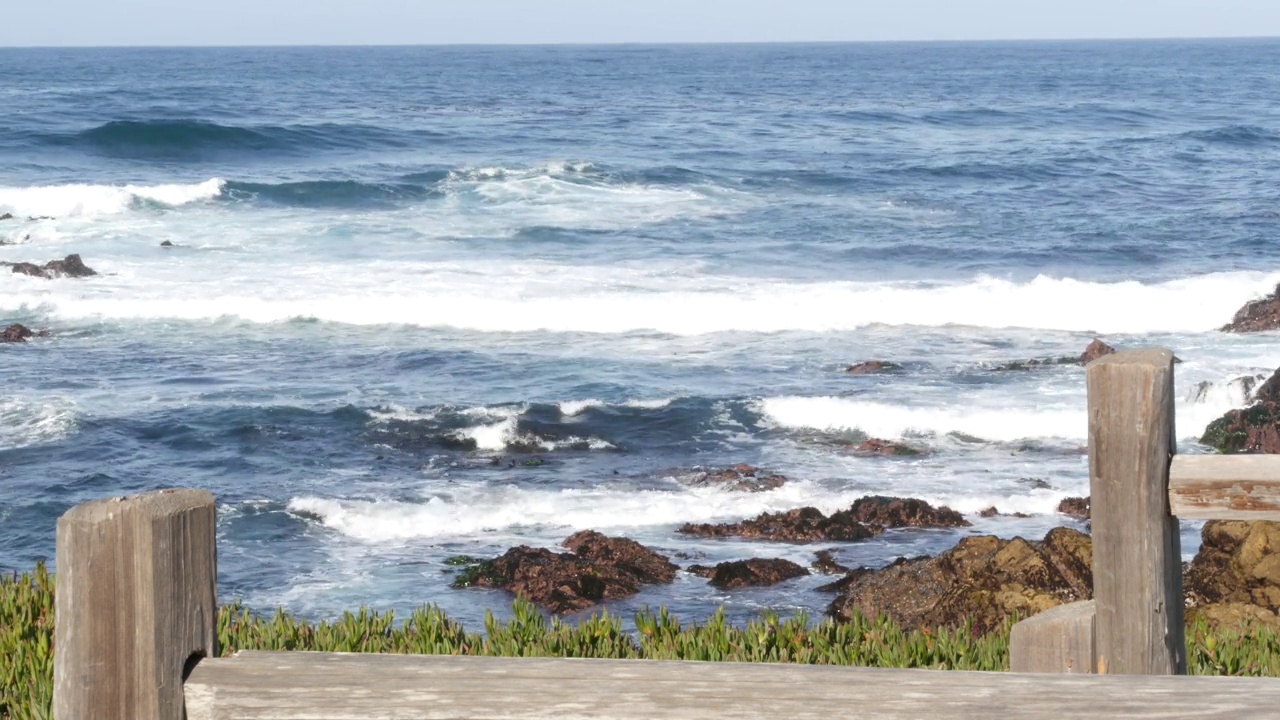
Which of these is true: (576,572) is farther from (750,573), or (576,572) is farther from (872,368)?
(872,368)

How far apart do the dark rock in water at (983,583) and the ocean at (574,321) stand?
151 centimetres

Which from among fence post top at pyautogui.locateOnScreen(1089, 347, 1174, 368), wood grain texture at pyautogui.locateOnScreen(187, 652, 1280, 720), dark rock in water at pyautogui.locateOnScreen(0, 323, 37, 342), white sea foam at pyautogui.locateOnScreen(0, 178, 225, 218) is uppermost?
white sea foam at pyautogui.locateOnScreen(0, 178, 225, 218)

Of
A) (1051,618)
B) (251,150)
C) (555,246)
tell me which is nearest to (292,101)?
(251,150)

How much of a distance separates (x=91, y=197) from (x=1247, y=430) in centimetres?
2642

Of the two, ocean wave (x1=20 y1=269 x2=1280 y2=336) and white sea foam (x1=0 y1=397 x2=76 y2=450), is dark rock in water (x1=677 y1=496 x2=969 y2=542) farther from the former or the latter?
ocean wave (x1=20 y1=269 x2=1280 y2=336)

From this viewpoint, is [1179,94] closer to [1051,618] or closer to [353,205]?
[353,205]

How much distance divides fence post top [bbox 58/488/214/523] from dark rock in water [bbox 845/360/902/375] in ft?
49.5

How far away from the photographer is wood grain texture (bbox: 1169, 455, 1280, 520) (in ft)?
9.71

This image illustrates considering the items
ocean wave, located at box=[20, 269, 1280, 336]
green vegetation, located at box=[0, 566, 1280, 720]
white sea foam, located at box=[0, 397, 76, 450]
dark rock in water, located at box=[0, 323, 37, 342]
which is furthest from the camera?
ocean wave, located at box=[20, 269, 1280, 336]

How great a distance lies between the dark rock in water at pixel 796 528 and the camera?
10.7 meters

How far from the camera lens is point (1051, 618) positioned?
3271 mm

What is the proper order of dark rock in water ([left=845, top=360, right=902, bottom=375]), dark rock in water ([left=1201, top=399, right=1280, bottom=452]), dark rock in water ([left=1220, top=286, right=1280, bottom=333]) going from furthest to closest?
1. dark rock in water ([left=1220, top=286, right=1280, bottom=333])
2. dark rock in water ([left=845, top=360, right=902, bottom=375])
3. dark rock in water ([left=1201, top=399, right=1280, bottom=452])

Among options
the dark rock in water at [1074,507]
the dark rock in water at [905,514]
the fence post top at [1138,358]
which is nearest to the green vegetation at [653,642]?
the fence post top at [1138,358]

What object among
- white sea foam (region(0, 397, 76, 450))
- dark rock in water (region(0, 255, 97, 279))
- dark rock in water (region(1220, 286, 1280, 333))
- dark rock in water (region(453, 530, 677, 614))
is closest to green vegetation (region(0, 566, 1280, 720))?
dark rock in water (region(453, 530, 677, 614))
